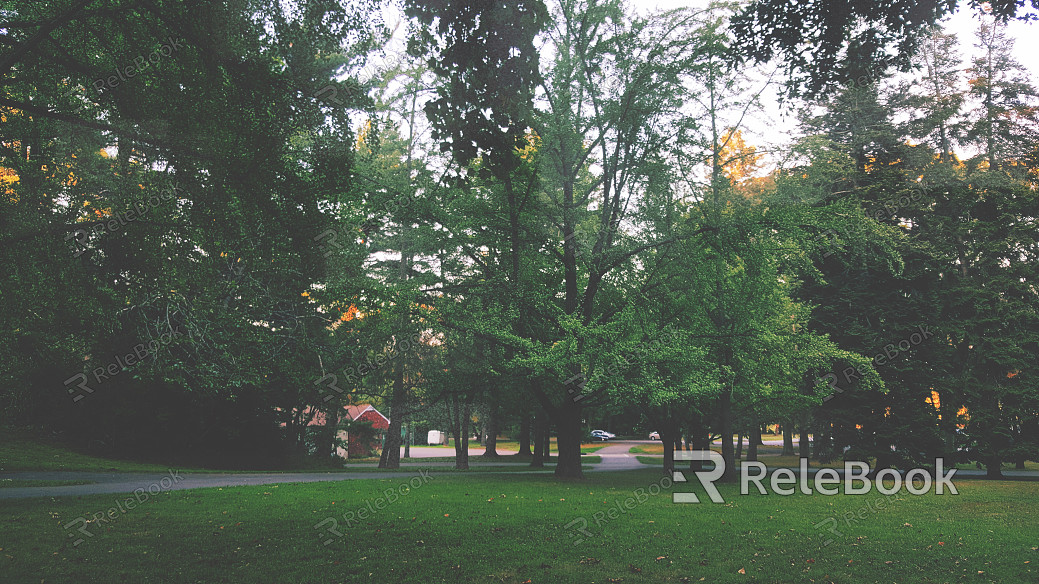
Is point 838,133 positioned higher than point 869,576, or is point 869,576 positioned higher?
point 838,133

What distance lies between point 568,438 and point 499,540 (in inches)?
439

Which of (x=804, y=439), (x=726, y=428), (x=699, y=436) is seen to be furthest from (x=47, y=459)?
(x=804, y=439)

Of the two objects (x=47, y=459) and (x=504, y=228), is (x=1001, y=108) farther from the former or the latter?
(x=47, y=459)

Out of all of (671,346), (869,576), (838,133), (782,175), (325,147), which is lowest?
(869,576)

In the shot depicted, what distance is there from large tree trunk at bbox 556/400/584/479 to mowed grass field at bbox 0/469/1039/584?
567 centimetres

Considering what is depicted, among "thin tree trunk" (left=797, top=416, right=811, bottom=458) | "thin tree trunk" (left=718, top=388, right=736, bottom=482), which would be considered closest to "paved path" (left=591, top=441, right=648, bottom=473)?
"thin tree trunk" (left=718, top=388, right=736, bottom=482)

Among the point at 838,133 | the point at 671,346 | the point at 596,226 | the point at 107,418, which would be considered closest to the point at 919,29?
the point at 671,346

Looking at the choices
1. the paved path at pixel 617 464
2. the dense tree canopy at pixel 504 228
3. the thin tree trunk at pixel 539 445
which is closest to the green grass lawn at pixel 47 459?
the dense tree canopy at pixel 504 228

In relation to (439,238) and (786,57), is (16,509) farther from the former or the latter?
(786,57)

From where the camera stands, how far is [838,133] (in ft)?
101

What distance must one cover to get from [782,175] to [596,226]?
8326mm

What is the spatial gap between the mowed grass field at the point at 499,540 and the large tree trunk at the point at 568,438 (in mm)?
5674

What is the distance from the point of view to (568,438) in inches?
765

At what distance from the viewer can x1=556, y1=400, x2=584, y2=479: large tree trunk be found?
19.0 meters
